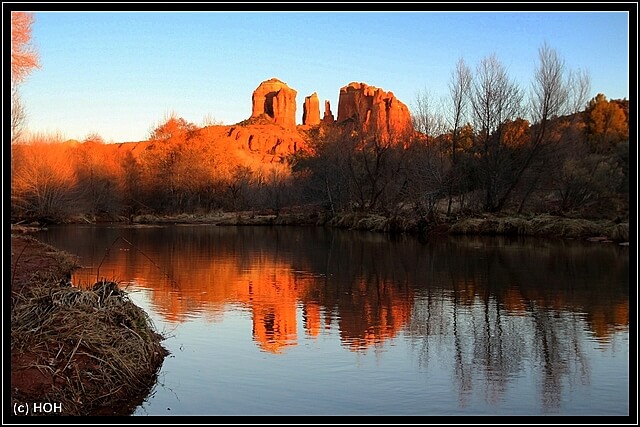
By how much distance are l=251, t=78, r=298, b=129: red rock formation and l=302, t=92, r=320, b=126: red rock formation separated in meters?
6.91

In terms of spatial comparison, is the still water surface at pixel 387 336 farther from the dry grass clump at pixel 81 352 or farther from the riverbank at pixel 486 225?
the riverbank at pixel 486 225

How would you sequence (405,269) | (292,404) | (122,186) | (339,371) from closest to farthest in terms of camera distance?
(292,404)
(339,371)
(405,269)
(122,186)

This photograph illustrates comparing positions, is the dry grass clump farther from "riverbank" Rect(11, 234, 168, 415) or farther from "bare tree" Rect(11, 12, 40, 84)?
"bare tree" Rect(11, 12, 40, 84)

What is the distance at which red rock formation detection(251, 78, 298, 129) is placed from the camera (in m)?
169

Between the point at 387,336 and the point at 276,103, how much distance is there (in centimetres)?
16240

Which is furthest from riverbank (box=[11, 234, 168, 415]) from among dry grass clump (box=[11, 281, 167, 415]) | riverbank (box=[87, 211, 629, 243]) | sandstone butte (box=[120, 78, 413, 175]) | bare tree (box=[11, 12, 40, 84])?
sandstone butte (box=[120, 78, 413, 175])

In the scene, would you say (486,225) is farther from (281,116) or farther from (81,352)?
(281,116)

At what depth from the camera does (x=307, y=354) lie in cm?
903

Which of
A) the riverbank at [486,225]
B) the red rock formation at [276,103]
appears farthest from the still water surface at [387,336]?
the red rock formation at [276,103]

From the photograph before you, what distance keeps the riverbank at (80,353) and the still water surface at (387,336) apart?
1.15 feet

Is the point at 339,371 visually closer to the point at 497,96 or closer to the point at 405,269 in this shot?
the point at 405,269

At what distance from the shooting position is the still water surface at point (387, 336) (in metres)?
7.09

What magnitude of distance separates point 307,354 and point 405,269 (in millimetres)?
10837
